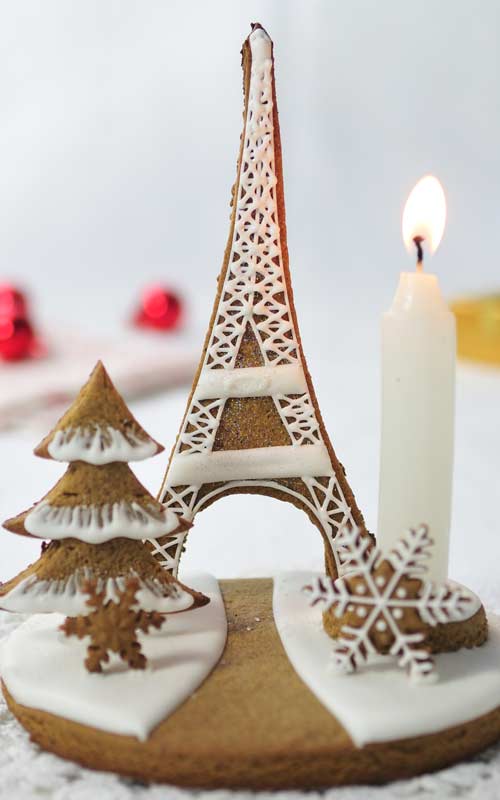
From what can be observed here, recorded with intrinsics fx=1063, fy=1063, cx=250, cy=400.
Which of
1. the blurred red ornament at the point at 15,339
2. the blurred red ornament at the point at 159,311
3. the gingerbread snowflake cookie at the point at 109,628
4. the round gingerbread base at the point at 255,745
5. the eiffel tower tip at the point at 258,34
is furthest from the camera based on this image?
the blurred red ornament at the point at 159,311

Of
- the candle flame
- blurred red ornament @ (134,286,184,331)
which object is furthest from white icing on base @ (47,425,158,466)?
blurred red ornament @ (134,286,184,331)

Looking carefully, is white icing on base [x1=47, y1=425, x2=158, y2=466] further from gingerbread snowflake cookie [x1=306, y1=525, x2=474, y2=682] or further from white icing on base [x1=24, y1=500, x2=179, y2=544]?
gingerbread snowflake cookie [x1=306, y1=525, x2=474, y2=682]

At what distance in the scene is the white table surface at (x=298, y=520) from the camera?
4.42 feet

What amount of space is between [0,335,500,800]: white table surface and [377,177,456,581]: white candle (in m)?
0.33

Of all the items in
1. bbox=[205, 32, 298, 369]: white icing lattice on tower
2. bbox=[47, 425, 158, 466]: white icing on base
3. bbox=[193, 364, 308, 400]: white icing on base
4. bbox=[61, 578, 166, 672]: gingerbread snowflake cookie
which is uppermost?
bbox=[205, 32, 298, 369]: white icing lattice on tower

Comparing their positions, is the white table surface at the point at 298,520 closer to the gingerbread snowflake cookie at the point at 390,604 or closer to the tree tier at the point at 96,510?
the gingerbread snowflake cookie at the point at 390,604

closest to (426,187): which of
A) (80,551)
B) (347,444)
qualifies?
(80,551)

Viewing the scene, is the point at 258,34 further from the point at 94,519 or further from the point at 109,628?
the point at 109,628

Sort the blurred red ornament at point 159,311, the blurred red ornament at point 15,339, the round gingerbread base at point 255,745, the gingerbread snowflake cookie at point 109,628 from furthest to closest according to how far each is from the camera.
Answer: the blurred red ornament at point 159,311 < the blurred red ornament at point 15,339 < the gingerbread snowflake cookie at point 109,628 < the round gingerbread base at point 255,745

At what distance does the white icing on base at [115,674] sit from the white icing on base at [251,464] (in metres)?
0.21

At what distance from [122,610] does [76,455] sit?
0.22m

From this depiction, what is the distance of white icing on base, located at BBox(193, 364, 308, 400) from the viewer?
5.44 ft

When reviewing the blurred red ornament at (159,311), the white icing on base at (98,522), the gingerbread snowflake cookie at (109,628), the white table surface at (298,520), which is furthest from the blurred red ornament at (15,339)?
the gingerbread snowflake cookie at (109,628)

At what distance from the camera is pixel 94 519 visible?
58.9 inches
